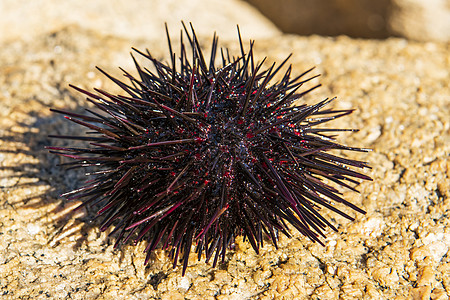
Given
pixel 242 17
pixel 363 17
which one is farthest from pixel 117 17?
pixel 363 17

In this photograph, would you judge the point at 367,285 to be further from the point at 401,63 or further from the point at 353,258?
the point at 401,63

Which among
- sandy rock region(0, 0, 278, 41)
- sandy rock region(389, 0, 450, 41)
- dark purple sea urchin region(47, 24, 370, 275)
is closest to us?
dark purple sea urchin region(47, 24, 370, 275)

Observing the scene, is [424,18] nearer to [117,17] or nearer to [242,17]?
[242,17]

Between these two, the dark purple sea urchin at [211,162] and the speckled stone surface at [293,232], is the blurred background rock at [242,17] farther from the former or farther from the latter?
the dark purple sea urchin at [211,162]

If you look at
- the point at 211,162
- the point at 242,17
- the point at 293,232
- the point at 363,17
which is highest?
the point at 363,17

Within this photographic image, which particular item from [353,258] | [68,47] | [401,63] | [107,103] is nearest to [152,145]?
[107,103]

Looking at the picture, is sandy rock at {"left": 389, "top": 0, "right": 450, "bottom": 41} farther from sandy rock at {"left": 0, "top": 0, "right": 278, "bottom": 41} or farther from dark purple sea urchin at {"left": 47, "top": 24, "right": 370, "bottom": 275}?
dark purple sea urchin at {"left": 47, "top": 24, "right": 370, "bottom": 275}

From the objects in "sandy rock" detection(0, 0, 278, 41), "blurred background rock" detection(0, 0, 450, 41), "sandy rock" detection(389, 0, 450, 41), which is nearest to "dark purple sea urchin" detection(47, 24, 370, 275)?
"sandy rock" detection(0, 0, 278, 41)

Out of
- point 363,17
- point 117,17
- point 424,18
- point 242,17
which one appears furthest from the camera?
point 242,17
